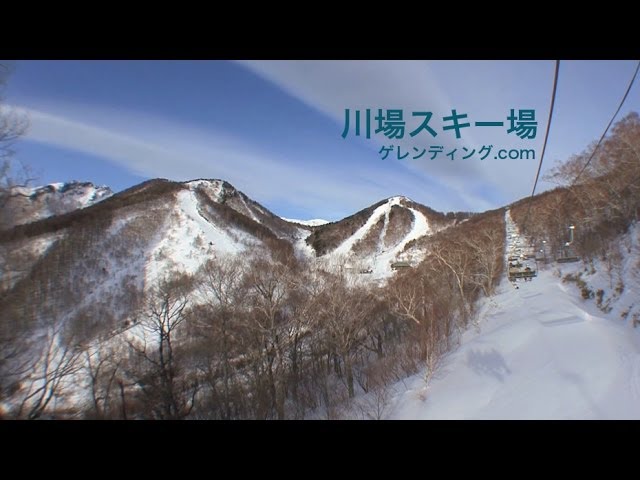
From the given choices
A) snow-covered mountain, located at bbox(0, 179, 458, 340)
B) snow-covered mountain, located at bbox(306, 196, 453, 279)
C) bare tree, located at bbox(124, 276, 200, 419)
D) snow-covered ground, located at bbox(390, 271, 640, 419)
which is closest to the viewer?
snow-covered ground, located at bbox(390, 271, 640, 419)

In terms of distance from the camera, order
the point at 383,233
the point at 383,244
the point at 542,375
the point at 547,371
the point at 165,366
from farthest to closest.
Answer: the point at 383,233 < the point at 383,244 < the point at 165,366 < the point at 547,371 < the point at 542,375

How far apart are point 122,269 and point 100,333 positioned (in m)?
14.2

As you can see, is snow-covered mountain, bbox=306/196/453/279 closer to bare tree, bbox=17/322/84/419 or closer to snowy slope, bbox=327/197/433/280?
snowy slope, bbox=327/197/433/280

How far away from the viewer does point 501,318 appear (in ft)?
28.2

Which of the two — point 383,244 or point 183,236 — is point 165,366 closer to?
point 183,236


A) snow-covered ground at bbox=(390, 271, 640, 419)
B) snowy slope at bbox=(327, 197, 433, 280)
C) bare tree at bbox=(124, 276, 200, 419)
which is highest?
snowy slope at bbox=(327, 197, 433, 280)

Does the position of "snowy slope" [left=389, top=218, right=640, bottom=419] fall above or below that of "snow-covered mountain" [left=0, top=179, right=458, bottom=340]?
below

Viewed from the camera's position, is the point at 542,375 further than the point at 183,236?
No

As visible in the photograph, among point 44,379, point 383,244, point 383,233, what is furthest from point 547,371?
point 383,233

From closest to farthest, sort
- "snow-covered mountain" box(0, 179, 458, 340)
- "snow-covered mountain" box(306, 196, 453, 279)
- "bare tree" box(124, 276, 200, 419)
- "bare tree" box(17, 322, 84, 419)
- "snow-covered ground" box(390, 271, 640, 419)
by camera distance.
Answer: "bare tree" box(17, 322, 84, 419) < "snow-covered ground" box(390, 271, 640, 419) < "bare tree" box(124, 276, 200, 419) < "snow-covered mountain" box(0, 179, 458, 340) < "snow-covered mountain" box(306, 196, 453, 279)

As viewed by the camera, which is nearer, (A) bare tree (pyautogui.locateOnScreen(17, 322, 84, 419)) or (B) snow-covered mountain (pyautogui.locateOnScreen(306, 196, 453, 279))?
(A) bare tree (pyautogui.locateOnScreen(17, 322, 84, 419))

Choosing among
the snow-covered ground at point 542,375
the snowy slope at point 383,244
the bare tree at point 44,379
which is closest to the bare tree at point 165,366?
the bare tree at point 44,379

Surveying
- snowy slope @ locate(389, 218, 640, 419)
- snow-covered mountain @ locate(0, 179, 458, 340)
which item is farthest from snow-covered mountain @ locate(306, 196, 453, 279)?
snowy slope @ locate(389, 218, 640, 419)
